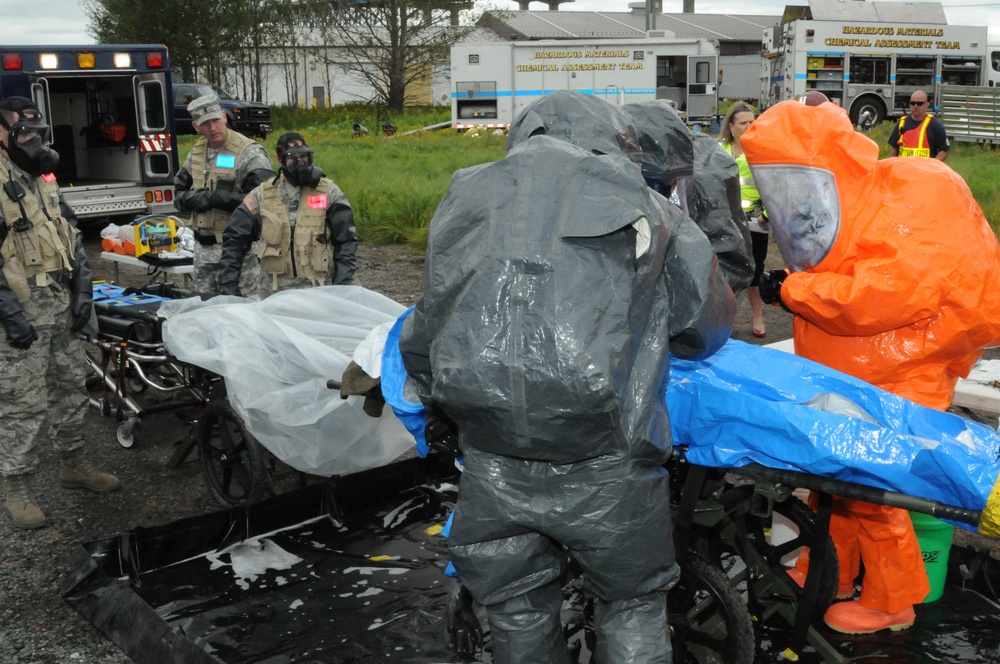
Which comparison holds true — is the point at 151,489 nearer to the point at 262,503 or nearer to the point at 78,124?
the point at 262,503

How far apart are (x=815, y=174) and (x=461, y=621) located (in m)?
1.84

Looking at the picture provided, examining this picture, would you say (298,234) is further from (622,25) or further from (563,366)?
(622,25)

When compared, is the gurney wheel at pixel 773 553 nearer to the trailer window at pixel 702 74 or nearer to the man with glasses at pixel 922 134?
→ the man with glasses at pixel 922 134

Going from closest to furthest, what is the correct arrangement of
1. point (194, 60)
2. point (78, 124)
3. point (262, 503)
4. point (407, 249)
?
point (262, 503), point (407, 249), point (78, 124), point (194, 60)

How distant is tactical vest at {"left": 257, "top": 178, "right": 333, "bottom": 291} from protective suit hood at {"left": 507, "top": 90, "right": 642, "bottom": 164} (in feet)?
8.78

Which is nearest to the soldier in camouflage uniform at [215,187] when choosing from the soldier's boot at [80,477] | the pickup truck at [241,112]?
the soldier's boot at [80,477]

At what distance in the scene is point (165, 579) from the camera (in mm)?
3896

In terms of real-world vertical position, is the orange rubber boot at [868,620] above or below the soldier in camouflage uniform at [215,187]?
below

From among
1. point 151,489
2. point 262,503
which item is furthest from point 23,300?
point 262,503

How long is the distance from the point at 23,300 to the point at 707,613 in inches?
128

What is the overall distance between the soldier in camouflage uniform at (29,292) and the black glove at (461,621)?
96.3 inches

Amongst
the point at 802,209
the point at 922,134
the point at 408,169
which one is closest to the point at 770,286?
the point at 802,209

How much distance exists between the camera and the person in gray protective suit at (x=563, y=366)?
7.39 ft

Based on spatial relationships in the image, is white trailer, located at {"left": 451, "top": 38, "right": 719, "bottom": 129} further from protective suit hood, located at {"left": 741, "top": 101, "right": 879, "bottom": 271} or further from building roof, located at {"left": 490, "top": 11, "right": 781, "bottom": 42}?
protective suit hood, located at {"left": 741, "top": 101, "right": 879, "bottom": 271}
